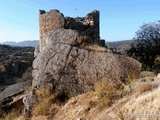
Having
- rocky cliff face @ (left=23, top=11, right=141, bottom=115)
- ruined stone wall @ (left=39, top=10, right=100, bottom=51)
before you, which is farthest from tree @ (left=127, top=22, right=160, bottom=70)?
rocky cliff face @ (left=23, top=11, right=141, bottom=115)

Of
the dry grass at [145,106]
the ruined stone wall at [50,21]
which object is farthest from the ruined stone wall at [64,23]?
the dry grass at [145,106]

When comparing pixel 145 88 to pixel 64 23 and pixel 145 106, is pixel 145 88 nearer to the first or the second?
pixel 145 106

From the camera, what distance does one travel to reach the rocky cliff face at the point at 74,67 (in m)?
6.69

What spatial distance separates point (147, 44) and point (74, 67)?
12.5 m

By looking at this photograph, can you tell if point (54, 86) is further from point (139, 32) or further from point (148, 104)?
point (139, 32)

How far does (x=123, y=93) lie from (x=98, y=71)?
1.50 meters

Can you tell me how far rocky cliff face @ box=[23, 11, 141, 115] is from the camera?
6.69 metres

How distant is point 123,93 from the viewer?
5.52 m

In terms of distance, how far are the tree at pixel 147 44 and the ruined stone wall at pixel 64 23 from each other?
5.48m

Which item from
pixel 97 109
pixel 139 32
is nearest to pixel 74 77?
pixel 97 109

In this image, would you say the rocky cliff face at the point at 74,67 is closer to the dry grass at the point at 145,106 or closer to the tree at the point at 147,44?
the dry grass at the point at 145,106

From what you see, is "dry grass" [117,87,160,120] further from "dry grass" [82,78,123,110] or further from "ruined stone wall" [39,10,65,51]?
"ruined stone wall" [39,10,65,51]

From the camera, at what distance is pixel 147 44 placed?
1788 centimetres

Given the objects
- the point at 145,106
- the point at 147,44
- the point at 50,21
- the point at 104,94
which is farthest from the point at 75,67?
the point at 147,44
